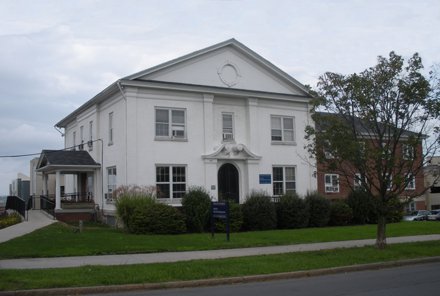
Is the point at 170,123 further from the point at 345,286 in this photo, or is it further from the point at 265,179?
the point at 345,286

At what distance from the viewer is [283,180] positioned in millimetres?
29641

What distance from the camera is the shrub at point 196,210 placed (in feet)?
76.0

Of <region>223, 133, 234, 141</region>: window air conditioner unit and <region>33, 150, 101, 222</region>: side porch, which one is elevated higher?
<region>223, 133, 234, 141</region>: window air conditioner unit

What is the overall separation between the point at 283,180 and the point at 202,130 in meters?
5.86

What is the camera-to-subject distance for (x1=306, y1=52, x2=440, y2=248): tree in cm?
1534

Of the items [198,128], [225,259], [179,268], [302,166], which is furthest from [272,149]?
[179,268]

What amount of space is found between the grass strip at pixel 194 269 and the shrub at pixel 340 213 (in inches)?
472

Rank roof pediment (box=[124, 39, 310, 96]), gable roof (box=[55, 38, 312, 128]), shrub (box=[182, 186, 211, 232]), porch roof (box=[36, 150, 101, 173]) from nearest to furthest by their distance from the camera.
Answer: shrub (box=[182, 186, 211, 232]) → gable roof (box=[55, 38, 312, 128]) → roof pediment (box=[124, 39, 310, 96]) → porch roof (box=[36, 150, 101, 173])

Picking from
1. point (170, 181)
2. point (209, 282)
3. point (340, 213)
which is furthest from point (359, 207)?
point (209, 282)

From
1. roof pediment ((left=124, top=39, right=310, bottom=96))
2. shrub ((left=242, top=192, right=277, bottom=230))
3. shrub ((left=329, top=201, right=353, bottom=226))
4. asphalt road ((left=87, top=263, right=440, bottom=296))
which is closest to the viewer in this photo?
asphalt road ((left=87, top=263, right=440, bottom=296))

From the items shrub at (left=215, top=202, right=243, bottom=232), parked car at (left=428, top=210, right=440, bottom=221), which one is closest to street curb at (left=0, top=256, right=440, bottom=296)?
shrub at (left=215, top=202, right=243, bottom=232)

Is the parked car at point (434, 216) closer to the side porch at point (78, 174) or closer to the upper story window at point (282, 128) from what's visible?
the upper story window at point (282, 128)

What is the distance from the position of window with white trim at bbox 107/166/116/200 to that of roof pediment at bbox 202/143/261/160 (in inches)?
205

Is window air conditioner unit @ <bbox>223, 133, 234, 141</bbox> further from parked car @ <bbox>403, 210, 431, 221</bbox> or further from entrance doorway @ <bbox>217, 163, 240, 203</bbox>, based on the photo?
parked car @ <bbox>403, 210, 431, 221</bbox>
